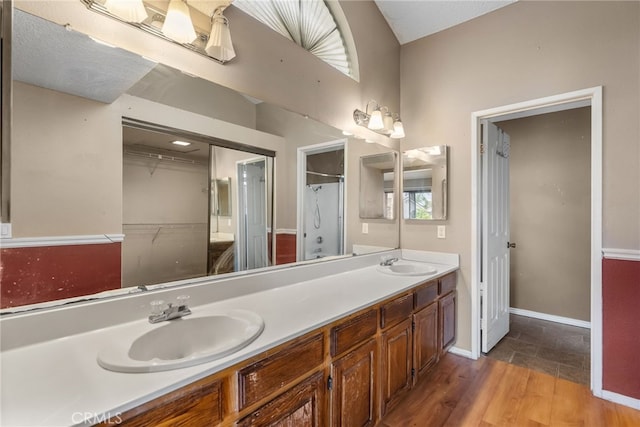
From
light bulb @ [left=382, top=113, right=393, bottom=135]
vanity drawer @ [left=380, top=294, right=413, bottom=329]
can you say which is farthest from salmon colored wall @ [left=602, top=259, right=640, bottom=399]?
light bulb @ [left=382, top=113, right=393, bottom=135]

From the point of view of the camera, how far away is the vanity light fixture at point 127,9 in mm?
1131

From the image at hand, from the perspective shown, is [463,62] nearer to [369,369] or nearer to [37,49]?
[369,369]

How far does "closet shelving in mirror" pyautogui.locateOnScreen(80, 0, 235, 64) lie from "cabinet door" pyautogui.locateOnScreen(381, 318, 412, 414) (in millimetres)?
1737

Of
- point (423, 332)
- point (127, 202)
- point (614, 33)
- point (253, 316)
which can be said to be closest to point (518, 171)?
point (614, 33)

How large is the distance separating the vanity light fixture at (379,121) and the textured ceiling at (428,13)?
806 millimetres

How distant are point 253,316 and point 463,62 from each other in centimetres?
269

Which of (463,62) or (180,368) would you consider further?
(463,62)

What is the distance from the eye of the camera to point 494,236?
107 inches

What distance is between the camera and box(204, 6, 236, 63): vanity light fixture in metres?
1.39

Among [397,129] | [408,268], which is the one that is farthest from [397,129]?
[408,268]

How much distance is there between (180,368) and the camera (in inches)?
32.2

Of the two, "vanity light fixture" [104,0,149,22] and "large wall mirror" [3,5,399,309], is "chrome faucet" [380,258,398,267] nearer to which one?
"large wall mirror" [3,5,399,309]

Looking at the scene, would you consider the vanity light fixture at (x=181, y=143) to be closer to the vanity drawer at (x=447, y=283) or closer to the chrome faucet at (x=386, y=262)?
the chrome faucet at (x=386, y=262)

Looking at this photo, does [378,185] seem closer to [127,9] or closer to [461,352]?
[461,352]
